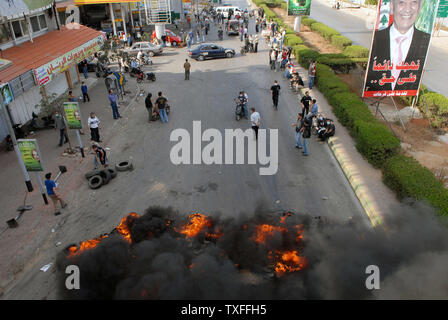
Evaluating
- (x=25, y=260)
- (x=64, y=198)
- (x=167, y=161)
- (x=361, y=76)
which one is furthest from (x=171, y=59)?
(x=25, y=260)

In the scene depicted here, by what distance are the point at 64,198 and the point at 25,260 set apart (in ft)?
7.80

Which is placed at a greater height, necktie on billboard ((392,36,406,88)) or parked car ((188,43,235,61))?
necktie on billboard ((392,36,406,88))

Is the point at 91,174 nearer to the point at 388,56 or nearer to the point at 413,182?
the point at 413,182

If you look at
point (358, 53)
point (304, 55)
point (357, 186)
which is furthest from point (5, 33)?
point (358, 53)

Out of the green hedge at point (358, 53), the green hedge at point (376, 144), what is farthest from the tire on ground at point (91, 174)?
the green hedge at point (358, 53)

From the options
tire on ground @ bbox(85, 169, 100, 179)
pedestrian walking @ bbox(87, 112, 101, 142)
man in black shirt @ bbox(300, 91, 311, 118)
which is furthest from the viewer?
man in black shirt @ bbox(300, 91, 311, 118)

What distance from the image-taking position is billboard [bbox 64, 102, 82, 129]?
34.3ft

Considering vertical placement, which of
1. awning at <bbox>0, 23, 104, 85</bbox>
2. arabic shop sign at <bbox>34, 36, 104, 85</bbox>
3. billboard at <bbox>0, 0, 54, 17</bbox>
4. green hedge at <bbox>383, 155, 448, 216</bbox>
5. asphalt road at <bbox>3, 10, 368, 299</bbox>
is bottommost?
asphalt road at <bbox>3, 10, 368, 299</bbox>

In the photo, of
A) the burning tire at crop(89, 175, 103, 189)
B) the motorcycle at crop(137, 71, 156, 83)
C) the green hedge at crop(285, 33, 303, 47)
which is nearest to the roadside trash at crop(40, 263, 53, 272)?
the burning tire at crop(89, 175, 103, 189)

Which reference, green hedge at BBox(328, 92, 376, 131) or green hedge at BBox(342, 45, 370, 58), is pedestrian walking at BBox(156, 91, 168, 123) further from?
green hedge at BBox(342, 45, 370, 58)

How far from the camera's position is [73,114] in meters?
10.6

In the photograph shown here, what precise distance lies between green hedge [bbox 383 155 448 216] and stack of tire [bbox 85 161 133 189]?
770cm

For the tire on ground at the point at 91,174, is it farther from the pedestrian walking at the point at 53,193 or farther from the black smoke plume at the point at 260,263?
the black smoke plume at the point at 260,263

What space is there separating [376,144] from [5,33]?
15.0 metres
